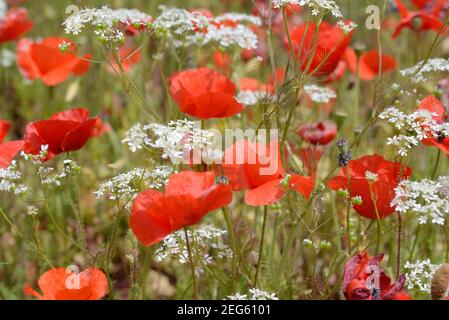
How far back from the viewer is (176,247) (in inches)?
52.9

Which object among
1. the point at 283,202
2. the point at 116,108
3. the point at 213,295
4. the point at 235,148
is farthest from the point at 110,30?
the point at 116,108

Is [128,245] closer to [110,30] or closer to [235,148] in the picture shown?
[235,148]

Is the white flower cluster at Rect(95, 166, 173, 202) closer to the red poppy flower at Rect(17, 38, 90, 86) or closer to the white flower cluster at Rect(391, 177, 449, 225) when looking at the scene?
the white flower cluster at Rect(391, 177, 449, 225)

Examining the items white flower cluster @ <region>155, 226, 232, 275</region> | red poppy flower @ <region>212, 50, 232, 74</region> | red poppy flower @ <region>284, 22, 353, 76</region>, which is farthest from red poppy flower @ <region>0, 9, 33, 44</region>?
white flower cluster @ <region>155, 226, 232, 275</region>

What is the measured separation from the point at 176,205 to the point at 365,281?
12.2 inches

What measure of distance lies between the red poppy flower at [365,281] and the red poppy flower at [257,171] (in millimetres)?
167

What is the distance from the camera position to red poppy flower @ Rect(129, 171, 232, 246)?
108 centimetres

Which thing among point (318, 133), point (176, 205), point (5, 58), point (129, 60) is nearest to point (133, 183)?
point (176, 205)

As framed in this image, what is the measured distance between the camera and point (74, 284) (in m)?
1.16

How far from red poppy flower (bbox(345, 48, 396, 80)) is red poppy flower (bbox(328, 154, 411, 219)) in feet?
2.72

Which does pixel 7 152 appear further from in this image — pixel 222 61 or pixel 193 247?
pixel 222 61

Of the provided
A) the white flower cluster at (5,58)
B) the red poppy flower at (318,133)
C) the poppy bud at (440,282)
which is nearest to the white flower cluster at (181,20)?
the red poppy flower at (318,133)

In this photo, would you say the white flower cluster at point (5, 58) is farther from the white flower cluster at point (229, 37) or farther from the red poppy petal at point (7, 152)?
the red poppy petal at point (7, 152)

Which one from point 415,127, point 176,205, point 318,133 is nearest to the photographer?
point 176,205
